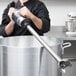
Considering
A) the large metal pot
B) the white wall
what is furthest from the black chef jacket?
the white wall

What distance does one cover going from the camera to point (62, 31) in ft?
6.29

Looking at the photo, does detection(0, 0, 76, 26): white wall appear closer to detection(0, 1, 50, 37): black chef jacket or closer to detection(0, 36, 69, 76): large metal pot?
detection(0, 1, 50, 37): black chef jacket

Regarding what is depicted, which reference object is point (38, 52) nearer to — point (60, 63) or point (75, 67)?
point (60, 63)

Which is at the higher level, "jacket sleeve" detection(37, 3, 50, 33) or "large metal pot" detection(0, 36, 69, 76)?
"jacket sleeve" detection(37, 3, 50, 33)

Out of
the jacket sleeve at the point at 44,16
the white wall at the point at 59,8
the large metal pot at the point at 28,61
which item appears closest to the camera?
the large metal pot at the point at 28,61

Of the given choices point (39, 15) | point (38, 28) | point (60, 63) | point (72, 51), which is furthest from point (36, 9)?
point (72, 51)

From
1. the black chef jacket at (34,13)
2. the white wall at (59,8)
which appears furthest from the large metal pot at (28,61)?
the white wall at (59,8)

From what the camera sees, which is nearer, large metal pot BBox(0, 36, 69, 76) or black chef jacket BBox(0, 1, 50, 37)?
large metal pot BBox(0, 36, 69, 76)

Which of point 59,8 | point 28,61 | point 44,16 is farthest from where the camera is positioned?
point 59,8

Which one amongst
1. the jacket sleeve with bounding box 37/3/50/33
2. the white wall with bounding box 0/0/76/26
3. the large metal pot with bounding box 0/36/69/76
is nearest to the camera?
the large metal pot with bounding box 0/36/69/76

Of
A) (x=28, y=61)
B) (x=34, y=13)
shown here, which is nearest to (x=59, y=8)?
(x=34, y=13)

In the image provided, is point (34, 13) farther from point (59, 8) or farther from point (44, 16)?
point (59, 8)

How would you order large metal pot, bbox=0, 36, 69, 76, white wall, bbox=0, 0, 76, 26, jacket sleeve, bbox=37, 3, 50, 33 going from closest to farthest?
1. large metal pot, bbox=0, 36, 69, 76
2. jacket sleeve, bbox=37, 3, 50, 33
3. white wall, bbox=0, 0, 76, 26

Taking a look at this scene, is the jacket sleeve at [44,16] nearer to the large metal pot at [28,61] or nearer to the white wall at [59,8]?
the large metal pot at [28,61]
